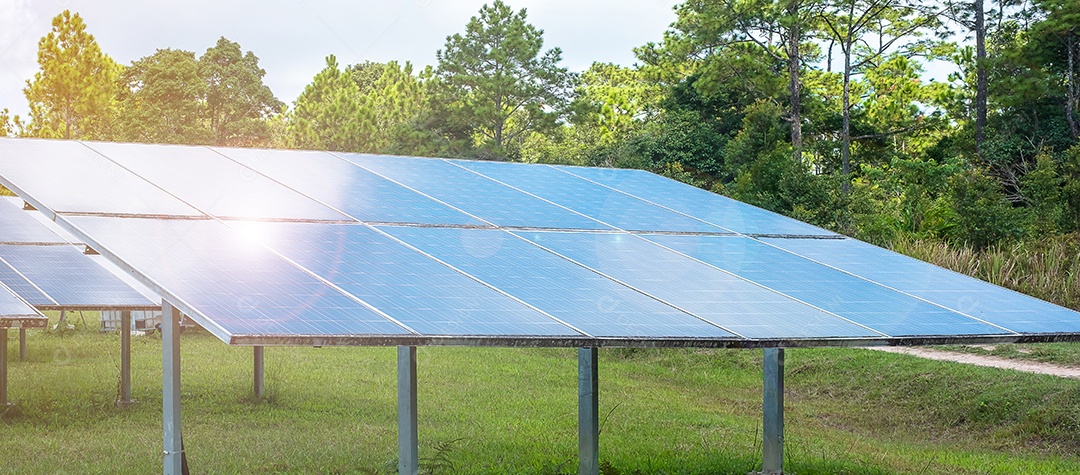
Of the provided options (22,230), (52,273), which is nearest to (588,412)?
(52,273)

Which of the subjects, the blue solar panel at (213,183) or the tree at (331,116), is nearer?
the blue solar panel at (213,183)

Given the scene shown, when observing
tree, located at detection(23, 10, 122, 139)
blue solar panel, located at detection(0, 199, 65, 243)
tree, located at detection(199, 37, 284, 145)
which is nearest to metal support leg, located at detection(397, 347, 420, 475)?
blue solar panel, located at detection(0, 199, 65, 243)

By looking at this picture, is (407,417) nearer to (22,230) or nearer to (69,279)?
(69,279)

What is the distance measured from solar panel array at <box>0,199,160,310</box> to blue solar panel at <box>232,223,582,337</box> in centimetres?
685

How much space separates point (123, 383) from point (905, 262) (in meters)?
12.0

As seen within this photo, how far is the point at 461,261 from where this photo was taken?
9539mm

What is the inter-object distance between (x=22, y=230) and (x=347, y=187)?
1010 cm

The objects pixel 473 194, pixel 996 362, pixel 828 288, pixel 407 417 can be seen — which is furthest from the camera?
pixel 996 362

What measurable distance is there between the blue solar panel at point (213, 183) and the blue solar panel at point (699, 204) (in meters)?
5.07

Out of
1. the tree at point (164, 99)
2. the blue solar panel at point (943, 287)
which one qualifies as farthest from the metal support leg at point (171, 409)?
the tree at point (164, 99)

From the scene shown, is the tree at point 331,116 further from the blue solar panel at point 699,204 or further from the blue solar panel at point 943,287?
the blue solar panel at point 943,287

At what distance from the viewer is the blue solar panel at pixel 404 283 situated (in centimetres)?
766

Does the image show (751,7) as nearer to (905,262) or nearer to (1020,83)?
(1020,83)

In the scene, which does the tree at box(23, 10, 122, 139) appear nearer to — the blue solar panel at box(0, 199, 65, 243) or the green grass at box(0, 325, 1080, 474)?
the green grass at box(0, 325, 1080, 474)
